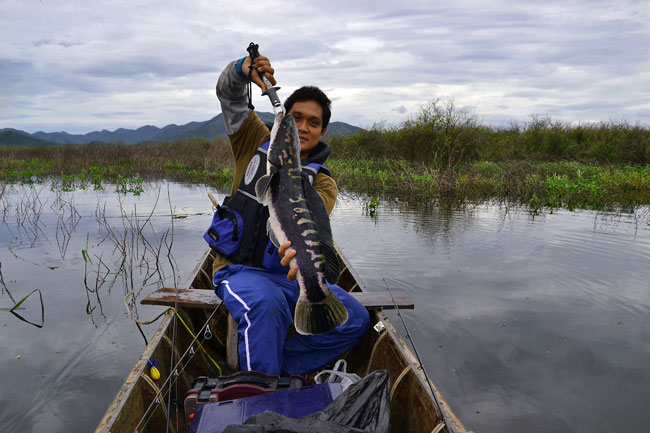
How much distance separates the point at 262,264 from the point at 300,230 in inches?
35.9

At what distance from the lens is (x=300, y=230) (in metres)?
2.66

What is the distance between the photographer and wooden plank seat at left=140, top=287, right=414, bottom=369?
3.63 m

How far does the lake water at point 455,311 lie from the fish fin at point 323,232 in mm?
2383

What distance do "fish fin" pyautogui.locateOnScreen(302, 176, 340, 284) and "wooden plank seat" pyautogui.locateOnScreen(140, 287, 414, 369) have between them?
1.28 meters

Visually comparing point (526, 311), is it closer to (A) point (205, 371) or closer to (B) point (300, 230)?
(A) point (205, 371)

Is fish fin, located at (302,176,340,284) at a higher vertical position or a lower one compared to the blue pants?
higher

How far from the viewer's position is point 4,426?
151 inches

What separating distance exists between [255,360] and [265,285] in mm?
542

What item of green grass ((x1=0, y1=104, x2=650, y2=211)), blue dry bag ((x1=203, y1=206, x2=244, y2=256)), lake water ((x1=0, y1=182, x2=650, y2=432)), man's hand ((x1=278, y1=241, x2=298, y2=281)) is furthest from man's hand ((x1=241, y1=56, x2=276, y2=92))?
green grass ((x1=0, y1=104, x2=650, y2=211))

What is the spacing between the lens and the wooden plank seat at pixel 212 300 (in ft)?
11.9

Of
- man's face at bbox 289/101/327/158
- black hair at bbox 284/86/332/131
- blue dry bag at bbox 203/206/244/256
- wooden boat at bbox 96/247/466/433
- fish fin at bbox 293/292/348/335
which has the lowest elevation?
wooden boat at bbox 96/247/466/433

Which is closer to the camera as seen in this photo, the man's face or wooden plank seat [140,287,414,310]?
the man's face

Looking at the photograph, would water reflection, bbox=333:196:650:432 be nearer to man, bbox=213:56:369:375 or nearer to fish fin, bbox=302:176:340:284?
man, bbox=213:56:369:375

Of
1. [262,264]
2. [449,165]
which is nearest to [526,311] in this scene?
[262,264]
